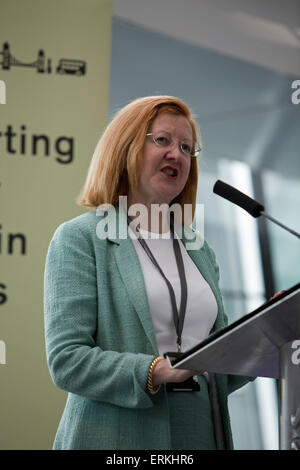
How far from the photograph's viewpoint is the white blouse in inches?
66.1

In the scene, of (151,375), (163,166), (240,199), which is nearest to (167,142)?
(163,166)

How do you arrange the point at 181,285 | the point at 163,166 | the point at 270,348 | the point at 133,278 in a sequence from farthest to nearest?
the point at 163,166, the point at 181,285, the point at 133,278, the point at 270,348

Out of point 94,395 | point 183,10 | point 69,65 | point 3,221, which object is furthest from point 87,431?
point 183,10

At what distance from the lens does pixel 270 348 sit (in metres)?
1.30

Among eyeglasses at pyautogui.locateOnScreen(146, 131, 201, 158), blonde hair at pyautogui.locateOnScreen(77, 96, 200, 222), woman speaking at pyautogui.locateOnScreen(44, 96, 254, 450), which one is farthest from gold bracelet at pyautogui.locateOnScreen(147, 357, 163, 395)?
eyeglasses at pyautogui.locateOnScreen(146, 131, 201, 158)

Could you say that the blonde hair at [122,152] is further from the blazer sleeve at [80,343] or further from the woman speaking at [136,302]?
the blazer sleeve at [80,343]

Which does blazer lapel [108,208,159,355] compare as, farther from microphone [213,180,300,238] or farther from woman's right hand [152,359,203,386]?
microphone [213,180,300,238]

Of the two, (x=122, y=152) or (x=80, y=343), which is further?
(x=122, y=152)

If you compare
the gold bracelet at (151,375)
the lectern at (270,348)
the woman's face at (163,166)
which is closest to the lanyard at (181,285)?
the woman's face at (163,166)

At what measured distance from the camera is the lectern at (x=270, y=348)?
1.14 metres

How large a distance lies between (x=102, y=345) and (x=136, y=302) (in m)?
0.14

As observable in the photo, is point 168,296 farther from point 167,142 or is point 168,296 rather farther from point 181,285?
point 167,142

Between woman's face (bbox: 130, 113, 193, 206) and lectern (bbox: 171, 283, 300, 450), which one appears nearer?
lectern (bbox: 171, 283, 300, 450)

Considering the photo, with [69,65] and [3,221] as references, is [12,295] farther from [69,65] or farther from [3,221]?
[69,65]
